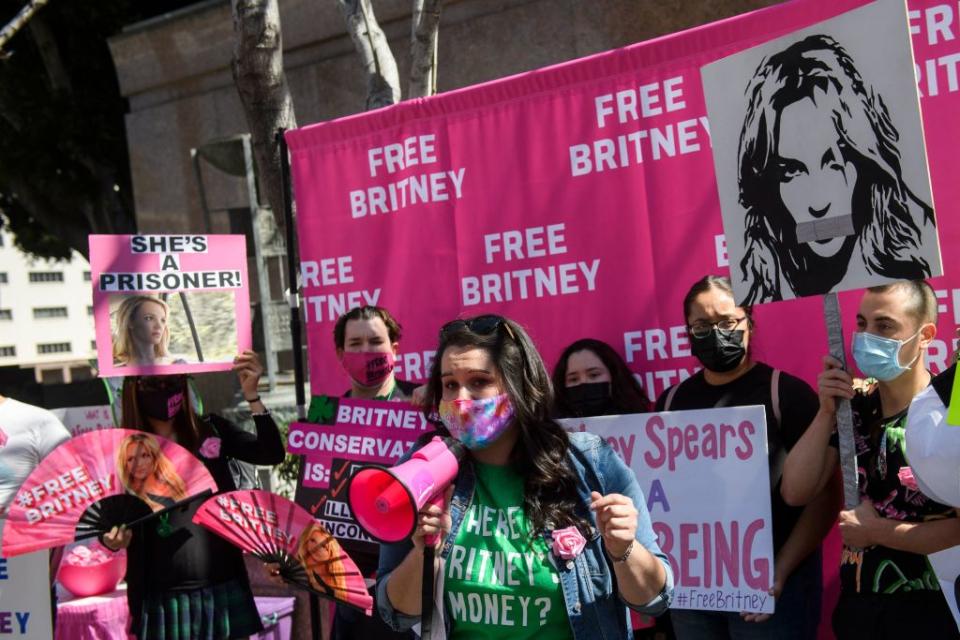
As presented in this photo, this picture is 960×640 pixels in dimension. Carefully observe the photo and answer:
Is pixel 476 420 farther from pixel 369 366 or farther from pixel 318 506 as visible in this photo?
pixel 318 506

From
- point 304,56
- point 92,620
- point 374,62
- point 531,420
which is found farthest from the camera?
point 304,56

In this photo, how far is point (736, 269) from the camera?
3.33 meters

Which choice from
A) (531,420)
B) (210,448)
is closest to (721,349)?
(531,420)

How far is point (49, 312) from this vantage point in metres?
66.9

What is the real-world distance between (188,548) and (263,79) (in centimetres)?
302

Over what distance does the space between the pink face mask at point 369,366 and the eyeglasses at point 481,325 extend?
1.86m

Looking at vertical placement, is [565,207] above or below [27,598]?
above

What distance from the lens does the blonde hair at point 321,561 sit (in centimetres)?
362

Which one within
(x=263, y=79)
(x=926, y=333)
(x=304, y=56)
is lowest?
(x=926, y=333)

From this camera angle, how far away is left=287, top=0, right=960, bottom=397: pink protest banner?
4047 mm

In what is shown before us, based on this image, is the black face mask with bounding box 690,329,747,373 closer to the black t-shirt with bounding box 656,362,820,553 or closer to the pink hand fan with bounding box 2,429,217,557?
the black t-shirt with bounding box 656,362,820,553

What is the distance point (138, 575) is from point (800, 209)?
2.87 meters

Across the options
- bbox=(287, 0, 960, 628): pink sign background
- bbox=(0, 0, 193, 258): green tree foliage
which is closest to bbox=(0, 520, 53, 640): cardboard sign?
bbox=(287, 0, 960, 628): pink sign background

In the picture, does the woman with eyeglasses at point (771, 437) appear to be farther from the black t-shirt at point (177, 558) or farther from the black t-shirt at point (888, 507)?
the black t-shirt at point (177, 558)
